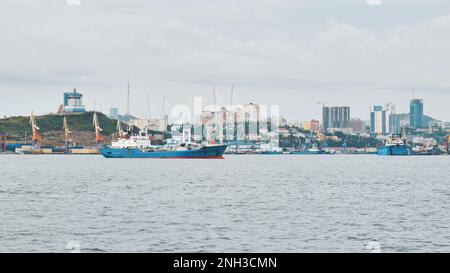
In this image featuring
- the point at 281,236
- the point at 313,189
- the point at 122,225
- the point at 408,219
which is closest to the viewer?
the point at 281,236

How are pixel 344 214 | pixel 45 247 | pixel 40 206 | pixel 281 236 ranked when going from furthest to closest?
1. pixel 40 206
2. pixel 344 214
3. pixel 281 236
4. pixel 45 247

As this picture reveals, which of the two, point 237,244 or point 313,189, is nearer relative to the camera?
point 237,244

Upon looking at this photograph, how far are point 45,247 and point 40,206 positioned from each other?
2114 cm

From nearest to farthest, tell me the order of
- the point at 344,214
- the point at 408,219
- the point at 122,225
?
the point at 122,225, the point at 408,219, the point at 344,214

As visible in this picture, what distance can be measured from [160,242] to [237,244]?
3.73 m
